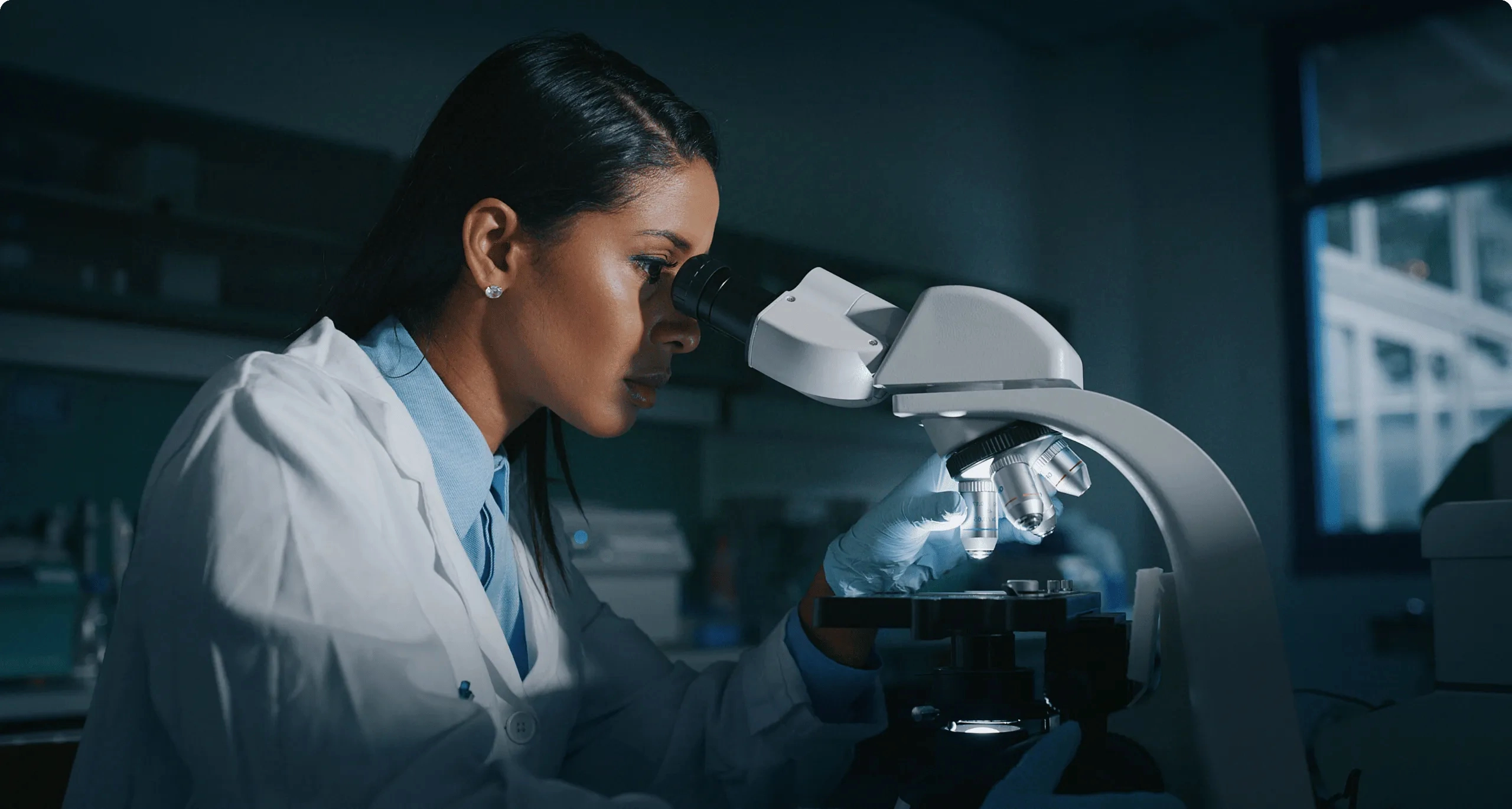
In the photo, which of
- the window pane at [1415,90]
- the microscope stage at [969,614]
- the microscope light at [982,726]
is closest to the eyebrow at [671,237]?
the microscope stage at [969,614]

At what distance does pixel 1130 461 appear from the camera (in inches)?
29.4

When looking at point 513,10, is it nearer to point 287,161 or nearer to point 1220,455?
point 287,161

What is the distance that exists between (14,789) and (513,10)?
2.03 meters

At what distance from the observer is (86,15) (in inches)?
81.1

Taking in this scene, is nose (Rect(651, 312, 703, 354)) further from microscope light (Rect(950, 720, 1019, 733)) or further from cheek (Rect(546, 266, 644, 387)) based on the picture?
microscope light (Rect(950, 720, 1019, 733))

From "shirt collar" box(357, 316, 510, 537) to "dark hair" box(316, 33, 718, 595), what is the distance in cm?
5

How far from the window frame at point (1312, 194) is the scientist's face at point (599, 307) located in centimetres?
317

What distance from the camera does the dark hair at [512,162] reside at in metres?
1.08

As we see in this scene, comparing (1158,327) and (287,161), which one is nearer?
(287,161)

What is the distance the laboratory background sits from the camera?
6.61 ft

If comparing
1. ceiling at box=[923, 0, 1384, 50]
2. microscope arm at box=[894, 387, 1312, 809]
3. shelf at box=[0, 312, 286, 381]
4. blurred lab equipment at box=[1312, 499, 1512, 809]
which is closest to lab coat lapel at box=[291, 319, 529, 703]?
microscope arm at box=[894, 387, 1312, 809]

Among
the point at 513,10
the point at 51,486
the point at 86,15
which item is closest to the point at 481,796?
the point at 51,486

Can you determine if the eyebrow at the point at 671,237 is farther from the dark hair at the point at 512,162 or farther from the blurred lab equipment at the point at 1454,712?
the blurred lab equipment at the point at 1454,712

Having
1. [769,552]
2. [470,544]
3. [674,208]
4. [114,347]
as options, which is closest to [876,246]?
[769,552]
